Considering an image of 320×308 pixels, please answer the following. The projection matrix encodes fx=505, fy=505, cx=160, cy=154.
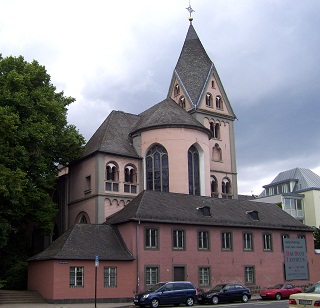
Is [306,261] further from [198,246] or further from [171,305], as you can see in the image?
[171,305]

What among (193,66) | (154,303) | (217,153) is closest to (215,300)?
(154,303)

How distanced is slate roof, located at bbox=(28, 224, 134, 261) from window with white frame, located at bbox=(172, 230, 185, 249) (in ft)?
12.8

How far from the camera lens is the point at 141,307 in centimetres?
2903

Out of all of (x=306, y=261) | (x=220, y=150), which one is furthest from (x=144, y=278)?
(x=220, y=150)

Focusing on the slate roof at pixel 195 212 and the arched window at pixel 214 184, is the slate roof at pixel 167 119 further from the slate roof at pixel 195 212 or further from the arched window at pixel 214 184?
the slate roof at pixel 195 212

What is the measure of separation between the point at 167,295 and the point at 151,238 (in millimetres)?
7677

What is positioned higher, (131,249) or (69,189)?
(69,189)

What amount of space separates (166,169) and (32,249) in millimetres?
14696

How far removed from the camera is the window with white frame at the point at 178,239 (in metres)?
37.8

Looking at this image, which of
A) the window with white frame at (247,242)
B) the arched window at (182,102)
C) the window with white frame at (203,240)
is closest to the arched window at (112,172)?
the window with white frame at (203,240)

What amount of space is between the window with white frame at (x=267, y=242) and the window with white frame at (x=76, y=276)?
17.1 meters

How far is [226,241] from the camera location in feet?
133

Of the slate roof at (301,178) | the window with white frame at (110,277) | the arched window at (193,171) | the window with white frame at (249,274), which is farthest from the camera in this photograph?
the slate roof at (301,178)

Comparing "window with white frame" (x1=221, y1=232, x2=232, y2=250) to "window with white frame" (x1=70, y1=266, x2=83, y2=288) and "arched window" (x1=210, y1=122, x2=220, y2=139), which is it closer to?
"window with white frame" (x1=70, y1=266, x2=83, y2=288)
